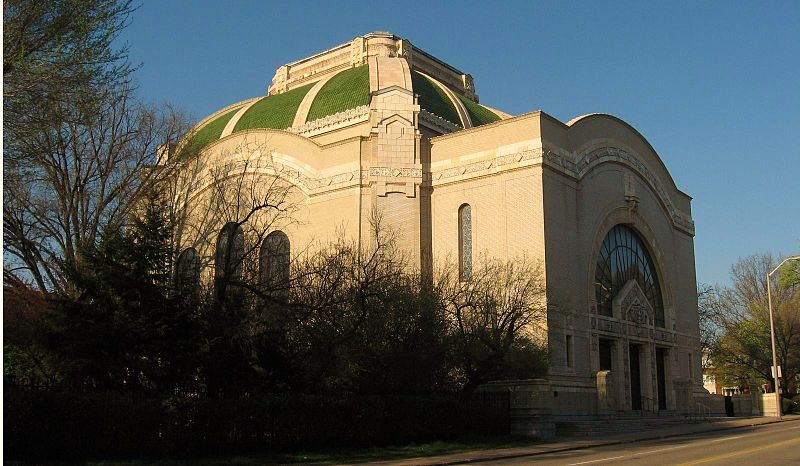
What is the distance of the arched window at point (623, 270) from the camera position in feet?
140

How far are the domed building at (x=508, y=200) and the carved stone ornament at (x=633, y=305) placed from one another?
0.37 ft

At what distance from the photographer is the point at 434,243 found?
41.1m

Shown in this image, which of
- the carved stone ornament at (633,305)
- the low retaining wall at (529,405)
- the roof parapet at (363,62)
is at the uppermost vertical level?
the roof parapet at (363,62)

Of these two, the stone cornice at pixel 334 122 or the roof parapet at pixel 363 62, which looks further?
the roof parapet at pixel 363 62

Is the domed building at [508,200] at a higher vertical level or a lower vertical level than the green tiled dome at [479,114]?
lower

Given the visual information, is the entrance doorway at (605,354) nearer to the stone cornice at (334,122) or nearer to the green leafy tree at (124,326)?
the stone cornice at (334,122)

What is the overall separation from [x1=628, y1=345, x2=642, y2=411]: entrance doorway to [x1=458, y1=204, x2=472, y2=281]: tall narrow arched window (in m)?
10.9

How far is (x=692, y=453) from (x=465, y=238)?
20348mm

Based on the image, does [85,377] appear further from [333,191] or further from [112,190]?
[333,191]

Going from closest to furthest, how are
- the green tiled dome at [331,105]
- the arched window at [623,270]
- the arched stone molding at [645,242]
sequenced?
the arched stone molding at [645,242] < the arched window at [623,270] < the green tiled dome at [331,105]

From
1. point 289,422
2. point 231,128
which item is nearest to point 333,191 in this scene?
point 231,128

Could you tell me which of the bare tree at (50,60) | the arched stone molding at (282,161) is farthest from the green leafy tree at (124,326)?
the arched stone molding at (282,161)

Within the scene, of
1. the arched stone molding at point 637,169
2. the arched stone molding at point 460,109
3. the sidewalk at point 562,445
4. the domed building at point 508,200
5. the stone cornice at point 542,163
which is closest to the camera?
the sidewalk at point 562,445

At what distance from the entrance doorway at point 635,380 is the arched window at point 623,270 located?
3514 millimetres
